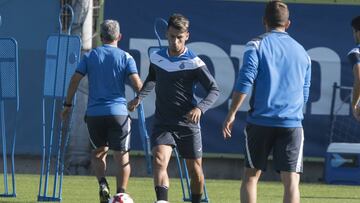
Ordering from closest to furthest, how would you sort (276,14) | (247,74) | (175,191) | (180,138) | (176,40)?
(247,74) → (276,14) → (176,40) → (180,138) → (175,191)

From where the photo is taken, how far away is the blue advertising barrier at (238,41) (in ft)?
64.7

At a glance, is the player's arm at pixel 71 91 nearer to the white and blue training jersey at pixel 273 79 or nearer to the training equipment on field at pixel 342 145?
the white and blue training jersey at pixel 273 79

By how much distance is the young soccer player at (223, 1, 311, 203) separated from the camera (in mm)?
9508

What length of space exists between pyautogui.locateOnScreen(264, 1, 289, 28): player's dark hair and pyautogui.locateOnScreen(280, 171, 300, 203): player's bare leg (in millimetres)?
1238

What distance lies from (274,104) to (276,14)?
0.74 m

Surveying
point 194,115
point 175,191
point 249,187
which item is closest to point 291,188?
point 249,187

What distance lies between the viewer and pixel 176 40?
36.3 ft

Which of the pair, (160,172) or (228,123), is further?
(160,172)

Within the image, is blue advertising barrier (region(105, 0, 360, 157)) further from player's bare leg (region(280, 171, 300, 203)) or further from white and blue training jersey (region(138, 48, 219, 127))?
player's bare leg (region(280, 171, 300, 203))

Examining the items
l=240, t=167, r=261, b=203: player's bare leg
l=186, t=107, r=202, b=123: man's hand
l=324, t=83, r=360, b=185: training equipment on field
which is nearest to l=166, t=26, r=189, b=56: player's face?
l=186, t=107, r=202, b=123: man's hand

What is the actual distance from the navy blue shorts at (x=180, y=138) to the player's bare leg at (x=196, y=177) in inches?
3.3

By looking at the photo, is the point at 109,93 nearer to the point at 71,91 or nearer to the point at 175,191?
the point at 71,91

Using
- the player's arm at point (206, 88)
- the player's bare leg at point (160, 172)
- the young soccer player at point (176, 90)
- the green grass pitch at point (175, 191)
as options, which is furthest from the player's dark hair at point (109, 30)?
the green grass pitch at point (175, 191)

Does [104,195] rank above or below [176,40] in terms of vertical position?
below
